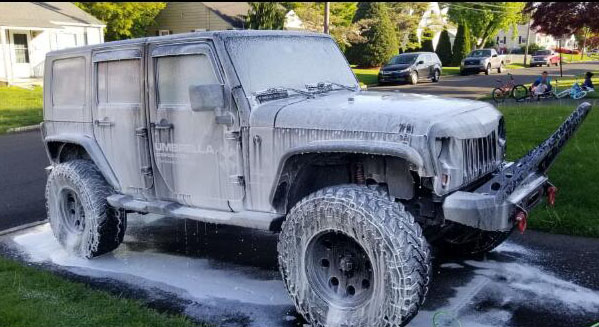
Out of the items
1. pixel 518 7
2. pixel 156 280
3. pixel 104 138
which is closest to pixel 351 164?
pixel 156 280

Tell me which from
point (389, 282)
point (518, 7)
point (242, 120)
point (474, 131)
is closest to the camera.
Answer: point (389, 282)

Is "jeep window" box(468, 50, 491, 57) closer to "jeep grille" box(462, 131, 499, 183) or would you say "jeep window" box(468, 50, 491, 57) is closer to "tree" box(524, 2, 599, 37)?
"tree" box(524, 2, 599, 37)

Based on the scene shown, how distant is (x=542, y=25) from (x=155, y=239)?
1540 centimetres

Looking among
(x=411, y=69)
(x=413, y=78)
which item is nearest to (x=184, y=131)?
(x=411, y=69)

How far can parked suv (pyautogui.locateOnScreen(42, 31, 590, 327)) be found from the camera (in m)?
3.86

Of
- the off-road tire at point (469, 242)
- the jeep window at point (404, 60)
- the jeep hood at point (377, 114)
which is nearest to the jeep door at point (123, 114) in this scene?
the jeep hood at point (377, 114)

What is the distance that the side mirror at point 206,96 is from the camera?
4402 mm

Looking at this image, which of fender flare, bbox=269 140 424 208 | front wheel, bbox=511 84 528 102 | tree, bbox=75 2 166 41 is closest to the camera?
fender flare, bbox=269 140 424 208

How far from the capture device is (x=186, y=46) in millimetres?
4922

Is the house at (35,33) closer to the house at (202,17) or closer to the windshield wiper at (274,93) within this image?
the house at (202,17)

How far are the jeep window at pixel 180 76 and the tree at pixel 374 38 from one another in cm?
3433

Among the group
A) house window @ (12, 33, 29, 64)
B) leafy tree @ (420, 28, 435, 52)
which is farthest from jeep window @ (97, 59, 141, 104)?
leafy tree @ (420, 28, 435, 52)

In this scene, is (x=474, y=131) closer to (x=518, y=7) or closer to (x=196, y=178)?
(x=196, y=178)

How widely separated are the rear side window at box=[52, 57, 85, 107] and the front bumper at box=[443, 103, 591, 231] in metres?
3.82
